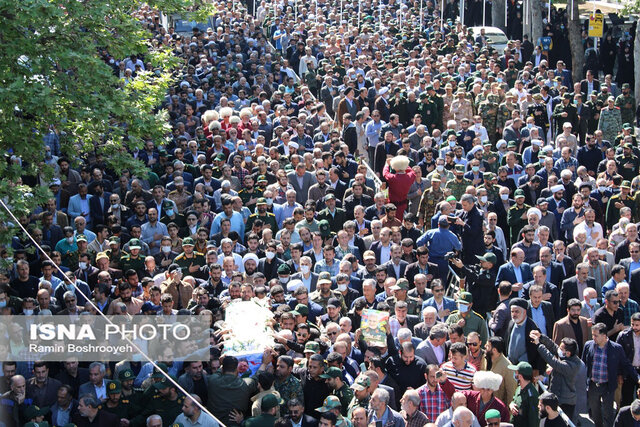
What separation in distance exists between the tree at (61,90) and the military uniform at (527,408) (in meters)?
6.47

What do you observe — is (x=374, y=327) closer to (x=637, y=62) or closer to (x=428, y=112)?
(x=428, y=112)

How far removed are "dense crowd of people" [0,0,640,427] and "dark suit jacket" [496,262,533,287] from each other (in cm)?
3

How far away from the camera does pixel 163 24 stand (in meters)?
32.7

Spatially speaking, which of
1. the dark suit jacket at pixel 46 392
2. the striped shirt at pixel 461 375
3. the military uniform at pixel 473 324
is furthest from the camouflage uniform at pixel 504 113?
the dark suit jacket at pixel 46 392

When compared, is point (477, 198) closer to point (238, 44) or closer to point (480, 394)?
point (480, 394)

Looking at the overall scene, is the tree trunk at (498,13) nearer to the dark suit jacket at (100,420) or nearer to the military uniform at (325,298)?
the military uniform at (325,298)

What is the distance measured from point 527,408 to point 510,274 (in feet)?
11.9

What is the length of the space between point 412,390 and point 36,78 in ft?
22.8

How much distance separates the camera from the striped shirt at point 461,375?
1114 centimetres

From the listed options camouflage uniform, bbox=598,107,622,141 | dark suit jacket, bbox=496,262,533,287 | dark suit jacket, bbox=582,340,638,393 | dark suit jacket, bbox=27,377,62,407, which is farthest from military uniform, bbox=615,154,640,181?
dark suit jacket, bbox=27,377,62,407

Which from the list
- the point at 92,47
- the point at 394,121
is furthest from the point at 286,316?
the point at 394,121

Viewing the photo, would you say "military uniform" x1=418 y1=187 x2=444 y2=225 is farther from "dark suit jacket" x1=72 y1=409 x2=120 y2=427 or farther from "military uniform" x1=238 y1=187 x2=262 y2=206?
"dark suit jacket" x1=72 y1=409 x2=120 y2=427

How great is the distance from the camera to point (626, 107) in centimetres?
2236

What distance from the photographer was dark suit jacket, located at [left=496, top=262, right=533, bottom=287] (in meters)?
14.2
